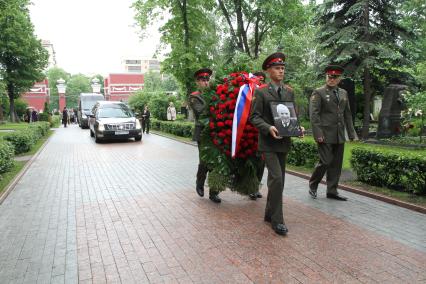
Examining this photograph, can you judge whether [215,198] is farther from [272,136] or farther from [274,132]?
[274,132]

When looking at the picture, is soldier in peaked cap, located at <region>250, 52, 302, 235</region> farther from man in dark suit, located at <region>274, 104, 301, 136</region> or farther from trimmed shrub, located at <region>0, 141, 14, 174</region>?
trimmed shrub, located at <region>0, 141, 14, 174</region>

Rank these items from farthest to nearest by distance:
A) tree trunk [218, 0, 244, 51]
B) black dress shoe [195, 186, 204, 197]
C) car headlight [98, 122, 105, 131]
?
1. tree trunk [218, 0, 244, 51]
2. car headlight [98, 122, 105, 131]
3. black dress shoe [195, 186, 204, 197]

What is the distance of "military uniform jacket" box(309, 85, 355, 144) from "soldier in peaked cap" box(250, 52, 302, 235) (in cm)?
141

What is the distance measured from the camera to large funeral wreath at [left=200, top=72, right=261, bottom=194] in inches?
226

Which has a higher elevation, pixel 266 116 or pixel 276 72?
pixel 276 72

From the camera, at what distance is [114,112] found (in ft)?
61.7

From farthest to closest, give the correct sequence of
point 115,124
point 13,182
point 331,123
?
point 115,124, point 13,182, point 331,123

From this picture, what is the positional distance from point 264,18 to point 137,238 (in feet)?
68.2

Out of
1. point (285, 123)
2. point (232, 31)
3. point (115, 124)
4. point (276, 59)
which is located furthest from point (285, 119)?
point (232, 31)

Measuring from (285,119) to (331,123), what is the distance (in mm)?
1760

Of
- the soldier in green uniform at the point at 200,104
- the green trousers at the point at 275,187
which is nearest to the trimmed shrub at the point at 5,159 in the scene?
the soldier in green uniform at the point at 200,104

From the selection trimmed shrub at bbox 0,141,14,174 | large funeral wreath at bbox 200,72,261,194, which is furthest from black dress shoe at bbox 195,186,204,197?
trimmed shrub at bbox 0,141,14,174

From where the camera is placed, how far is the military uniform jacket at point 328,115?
6223mm

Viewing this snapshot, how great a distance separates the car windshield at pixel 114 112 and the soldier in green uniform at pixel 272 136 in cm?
1449
